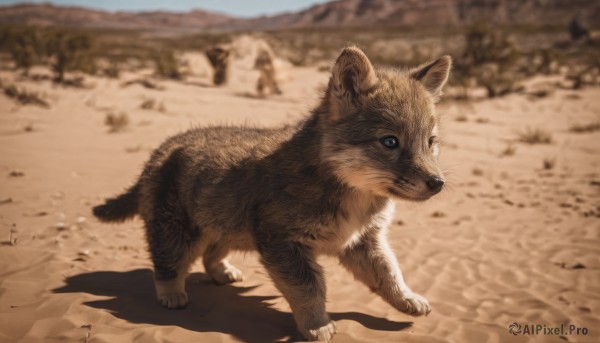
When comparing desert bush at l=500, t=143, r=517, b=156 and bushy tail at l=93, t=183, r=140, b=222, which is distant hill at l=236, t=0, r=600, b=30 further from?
bushy tail at l=93, t=183, r=140, b=222

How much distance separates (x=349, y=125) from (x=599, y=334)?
2743 mm

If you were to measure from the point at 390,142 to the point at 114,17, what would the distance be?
20586 centimetres

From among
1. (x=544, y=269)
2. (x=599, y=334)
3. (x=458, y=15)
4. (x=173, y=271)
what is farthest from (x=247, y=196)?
(x=458, y=15)

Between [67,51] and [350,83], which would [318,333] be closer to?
[350,83]

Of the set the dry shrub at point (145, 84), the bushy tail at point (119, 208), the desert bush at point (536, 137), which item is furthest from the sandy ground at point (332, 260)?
the dry shrub at point (145, 84)

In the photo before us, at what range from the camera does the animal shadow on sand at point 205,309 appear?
3.75 meters

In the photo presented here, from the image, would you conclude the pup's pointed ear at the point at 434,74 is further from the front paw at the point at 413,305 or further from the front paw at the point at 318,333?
the front paw at the point at 318,333

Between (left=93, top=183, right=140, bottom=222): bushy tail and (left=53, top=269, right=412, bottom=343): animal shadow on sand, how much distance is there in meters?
0.63

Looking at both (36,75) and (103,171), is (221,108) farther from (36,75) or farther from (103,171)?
(36,75)

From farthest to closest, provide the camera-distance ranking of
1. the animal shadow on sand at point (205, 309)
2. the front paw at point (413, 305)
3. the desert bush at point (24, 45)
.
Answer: the desert bush at point (24, 45)
the front paw at point (413, 305)
the animal shadow on sand at point (205, 309)

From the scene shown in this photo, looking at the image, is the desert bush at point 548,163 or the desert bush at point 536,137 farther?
the desert bush at point 536,137

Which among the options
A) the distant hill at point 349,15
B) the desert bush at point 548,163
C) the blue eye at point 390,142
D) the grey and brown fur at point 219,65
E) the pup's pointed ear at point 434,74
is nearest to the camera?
the blue eye at point 390,142

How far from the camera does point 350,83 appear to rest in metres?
3.72

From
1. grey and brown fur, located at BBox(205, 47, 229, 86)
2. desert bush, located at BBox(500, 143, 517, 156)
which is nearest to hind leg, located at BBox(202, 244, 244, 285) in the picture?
desert bush, located at BBox(500, 143, 517, 156)
